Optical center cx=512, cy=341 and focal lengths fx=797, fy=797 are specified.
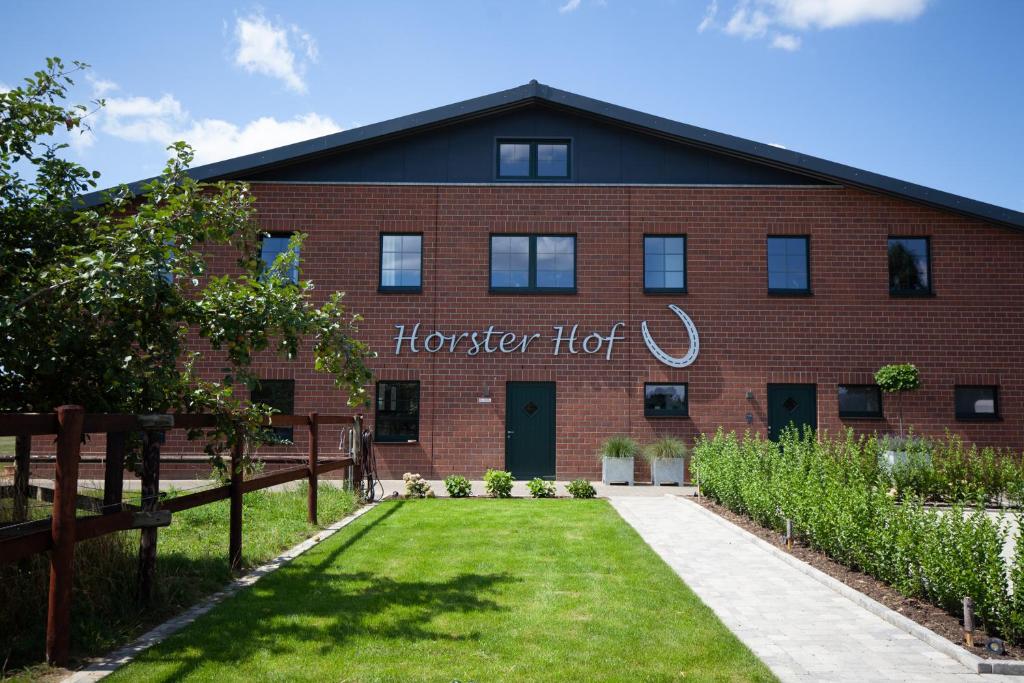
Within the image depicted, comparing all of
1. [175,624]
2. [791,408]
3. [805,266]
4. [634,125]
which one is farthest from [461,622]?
[805,266]

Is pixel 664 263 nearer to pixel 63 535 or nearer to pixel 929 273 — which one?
pixel 929 273

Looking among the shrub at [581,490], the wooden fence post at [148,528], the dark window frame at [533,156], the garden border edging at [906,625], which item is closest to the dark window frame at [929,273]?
the dark window frame at [533,156]

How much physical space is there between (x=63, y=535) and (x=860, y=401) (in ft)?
50.7

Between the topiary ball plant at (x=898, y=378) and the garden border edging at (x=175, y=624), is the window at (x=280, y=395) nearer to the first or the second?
the garden border edging at (x=175, y=624)

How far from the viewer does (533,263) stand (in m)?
16.8

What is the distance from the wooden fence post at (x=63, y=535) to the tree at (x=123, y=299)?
3.31 feet

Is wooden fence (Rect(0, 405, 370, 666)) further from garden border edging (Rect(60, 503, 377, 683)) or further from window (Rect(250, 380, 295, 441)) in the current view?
window (Rect(250, 380, 295, 441))

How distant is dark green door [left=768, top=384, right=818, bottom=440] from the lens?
649 inches

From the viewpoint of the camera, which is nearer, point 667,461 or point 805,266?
point 667,461

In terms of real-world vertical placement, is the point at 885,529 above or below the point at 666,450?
below

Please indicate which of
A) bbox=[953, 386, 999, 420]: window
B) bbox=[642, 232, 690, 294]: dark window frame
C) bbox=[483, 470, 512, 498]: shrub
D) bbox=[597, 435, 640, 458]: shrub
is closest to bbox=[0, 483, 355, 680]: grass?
bbox=[483, 470, 512, 498]: shrub

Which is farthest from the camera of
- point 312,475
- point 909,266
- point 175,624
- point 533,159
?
point 533,159

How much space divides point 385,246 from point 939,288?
11.7 m

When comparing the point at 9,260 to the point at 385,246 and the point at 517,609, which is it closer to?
the point at 517,609
